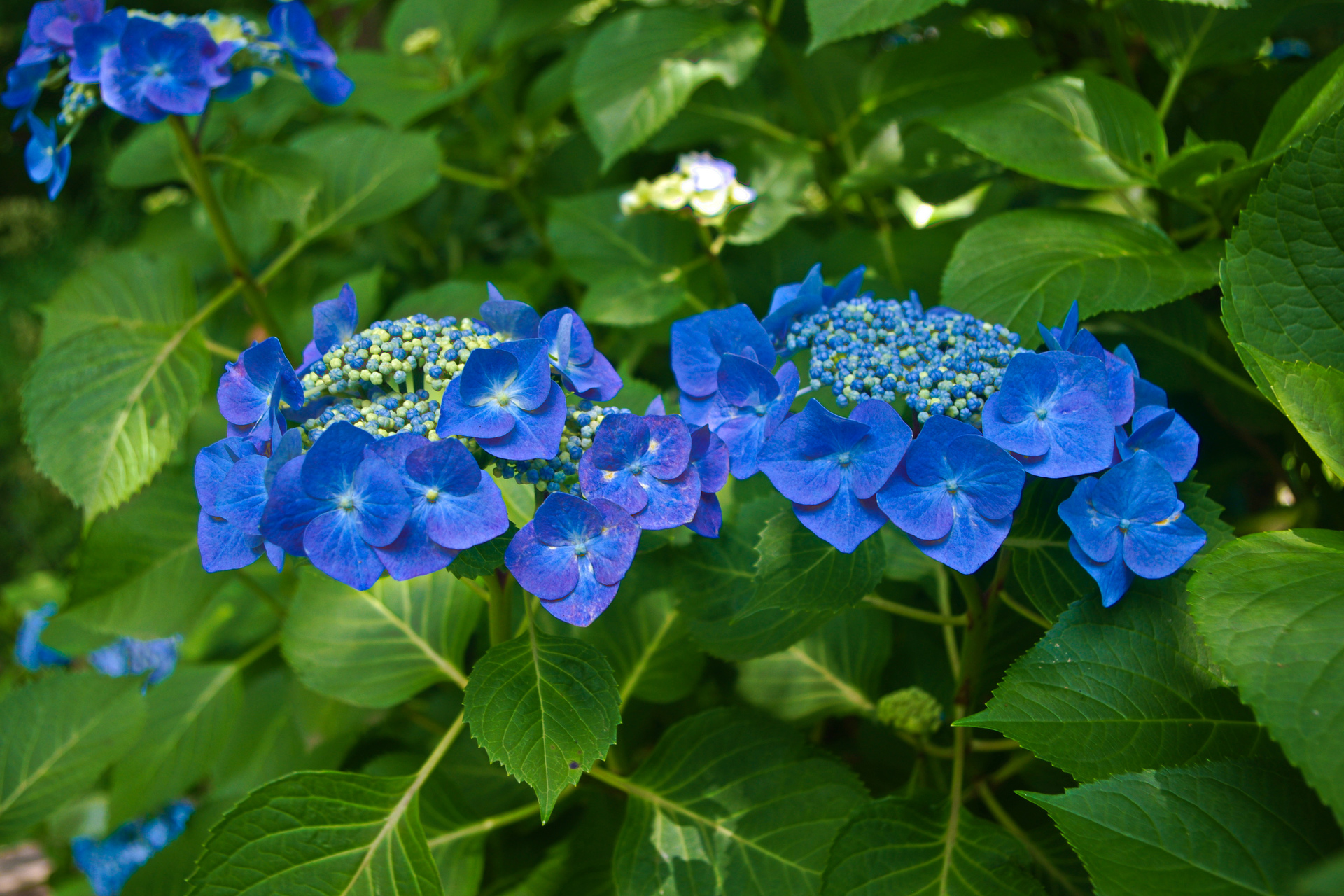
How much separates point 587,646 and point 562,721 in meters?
0.07

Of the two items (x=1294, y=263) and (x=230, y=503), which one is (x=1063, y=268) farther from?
(x=230, y=503)

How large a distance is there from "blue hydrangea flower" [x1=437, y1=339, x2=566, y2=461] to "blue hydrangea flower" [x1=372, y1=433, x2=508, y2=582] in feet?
0.09

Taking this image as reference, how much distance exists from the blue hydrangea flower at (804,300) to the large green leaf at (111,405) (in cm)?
84

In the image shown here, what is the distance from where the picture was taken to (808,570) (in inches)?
30.5

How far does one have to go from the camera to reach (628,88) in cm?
135

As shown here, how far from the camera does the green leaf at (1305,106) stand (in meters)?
0.87

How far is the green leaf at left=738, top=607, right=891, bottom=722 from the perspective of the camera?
113 cm

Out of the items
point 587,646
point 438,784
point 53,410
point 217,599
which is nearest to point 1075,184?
point 587,646

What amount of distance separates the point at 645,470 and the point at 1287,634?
0.49 meters

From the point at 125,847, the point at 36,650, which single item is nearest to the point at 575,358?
the point at 125,847

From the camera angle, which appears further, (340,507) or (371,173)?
(371,173)

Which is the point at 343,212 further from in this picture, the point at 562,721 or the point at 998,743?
the point at 998,743

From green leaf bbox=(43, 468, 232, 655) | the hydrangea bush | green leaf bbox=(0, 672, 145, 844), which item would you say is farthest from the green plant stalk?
green leaf bbox=(0, 672, 145, 844)

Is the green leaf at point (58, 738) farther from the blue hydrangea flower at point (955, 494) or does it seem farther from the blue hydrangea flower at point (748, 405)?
the blue hydrangea flower at point (955, 494)
